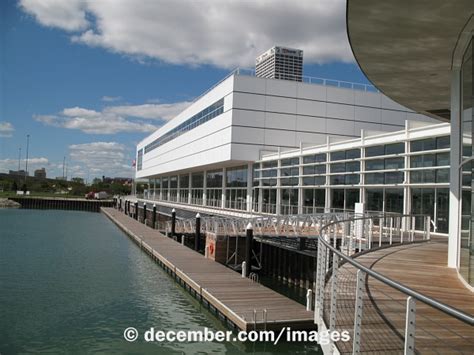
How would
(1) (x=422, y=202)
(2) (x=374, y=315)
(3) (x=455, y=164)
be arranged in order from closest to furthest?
(2) (x=374, y=315)
(3) (x=455, y=164)
(1) (x=422, y=202)

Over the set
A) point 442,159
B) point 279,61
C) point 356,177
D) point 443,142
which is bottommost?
point 356,177

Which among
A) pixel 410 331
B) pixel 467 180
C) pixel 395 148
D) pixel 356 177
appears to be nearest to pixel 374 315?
pixel 410 331

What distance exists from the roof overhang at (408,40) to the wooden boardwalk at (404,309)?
4.41 meters

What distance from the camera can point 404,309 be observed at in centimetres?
623

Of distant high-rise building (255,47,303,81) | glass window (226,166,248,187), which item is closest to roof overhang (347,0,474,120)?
glass window (226,166,248,187)

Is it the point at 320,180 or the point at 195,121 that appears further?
the point at 195,121

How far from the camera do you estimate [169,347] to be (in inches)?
480

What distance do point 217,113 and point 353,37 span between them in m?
34.0

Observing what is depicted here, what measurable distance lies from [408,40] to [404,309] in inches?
209

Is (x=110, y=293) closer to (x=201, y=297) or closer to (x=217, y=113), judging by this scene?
(x=201, y=297)

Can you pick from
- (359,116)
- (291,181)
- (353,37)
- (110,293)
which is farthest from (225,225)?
(359,116)

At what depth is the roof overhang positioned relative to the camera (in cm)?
772

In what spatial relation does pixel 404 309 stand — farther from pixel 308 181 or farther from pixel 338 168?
pixel 308 181

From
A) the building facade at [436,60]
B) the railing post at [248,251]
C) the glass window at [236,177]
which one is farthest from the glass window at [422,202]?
the glass window at [236,177]
